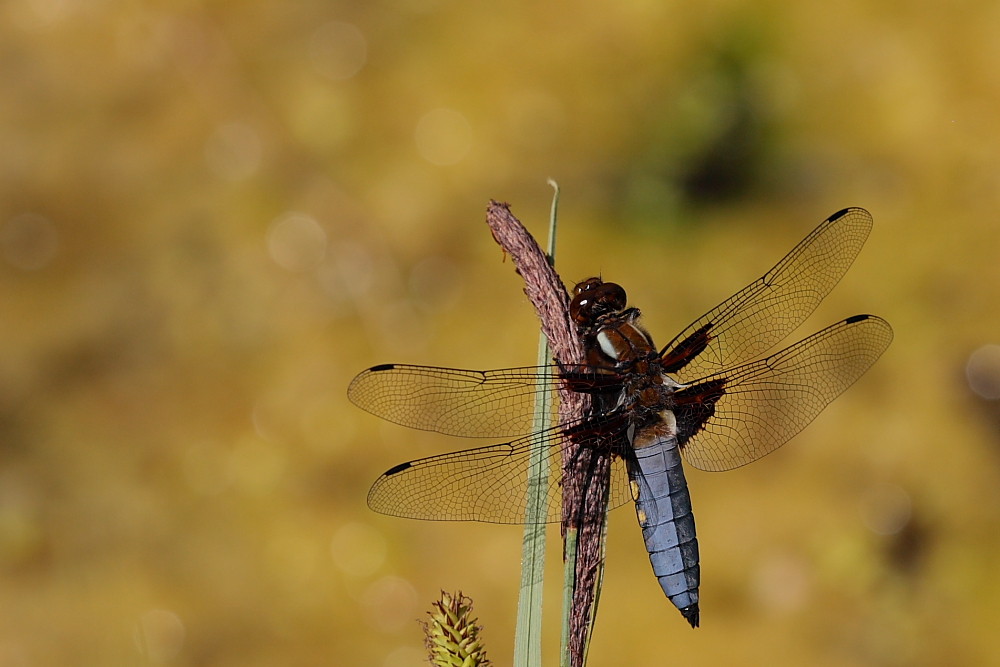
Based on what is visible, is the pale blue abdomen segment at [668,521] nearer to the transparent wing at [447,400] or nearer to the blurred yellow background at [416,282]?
the transparent wing at [447,400]

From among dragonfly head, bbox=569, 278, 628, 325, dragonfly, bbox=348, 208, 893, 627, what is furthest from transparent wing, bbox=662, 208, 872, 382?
dragonfly head, bbox=569, 278, 628, 325

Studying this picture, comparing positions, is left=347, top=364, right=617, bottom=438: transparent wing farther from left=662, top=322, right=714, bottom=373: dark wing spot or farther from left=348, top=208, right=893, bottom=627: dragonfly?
left=662, top=322, right=714, bottom=373: dark wing spot

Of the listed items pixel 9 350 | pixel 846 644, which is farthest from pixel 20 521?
pixel 846 644

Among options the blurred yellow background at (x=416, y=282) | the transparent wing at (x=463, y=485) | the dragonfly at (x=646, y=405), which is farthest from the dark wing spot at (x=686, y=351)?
the blurred yellow background at (x=416, y=282)

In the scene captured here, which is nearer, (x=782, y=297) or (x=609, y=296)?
(x=609, y=296)

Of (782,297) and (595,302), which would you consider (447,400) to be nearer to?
(595,302)

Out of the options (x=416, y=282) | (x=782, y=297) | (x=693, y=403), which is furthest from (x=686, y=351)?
(x=416, y=282)
